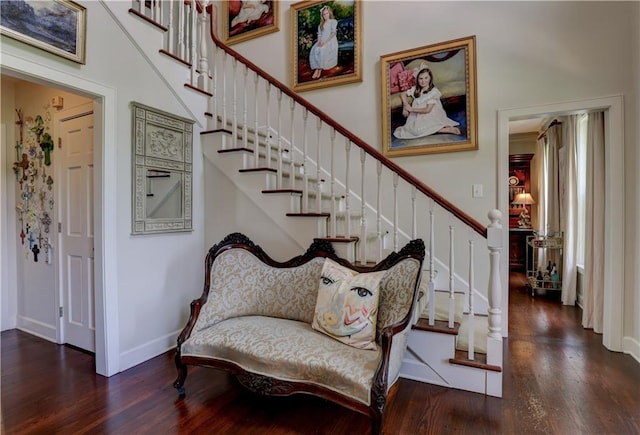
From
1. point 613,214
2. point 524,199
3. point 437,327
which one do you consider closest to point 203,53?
point 437,327

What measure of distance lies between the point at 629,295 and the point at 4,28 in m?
4.70

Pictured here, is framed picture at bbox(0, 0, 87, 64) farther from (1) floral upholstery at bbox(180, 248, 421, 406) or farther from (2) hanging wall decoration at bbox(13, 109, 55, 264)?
(1) floral upholstery at bbox(180, 248, 421, 406)

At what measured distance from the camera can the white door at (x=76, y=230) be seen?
2678mm

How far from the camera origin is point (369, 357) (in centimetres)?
174

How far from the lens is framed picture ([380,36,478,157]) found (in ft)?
9.93

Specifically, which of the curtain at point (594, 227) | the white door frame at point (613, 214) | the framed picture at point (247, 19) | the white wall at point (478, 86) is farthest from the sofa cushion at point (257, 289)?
the framed picture at point (247, 19)

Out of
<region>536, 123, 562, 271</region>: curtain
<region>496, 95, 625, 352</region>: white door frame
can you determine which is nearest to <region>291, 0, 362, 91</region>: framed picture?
<region>496, 95, 625, 352</region>: white door frame

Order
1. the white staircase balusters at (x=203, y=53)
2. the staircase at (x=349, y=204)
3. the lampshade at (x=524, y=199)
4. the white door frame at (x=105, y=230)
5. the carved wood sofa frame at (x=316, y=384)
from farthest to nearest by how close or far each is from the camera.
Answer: the lampshade at (x=524, y=199)
the white staircase balusters at (x=203, y=53)
the white door frame at (x=105, y=230)
the staircase at (x=349, y=204)
the carved wood sofa frame at (x=316, y=384)

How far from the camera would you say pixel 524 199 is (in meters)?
5.98

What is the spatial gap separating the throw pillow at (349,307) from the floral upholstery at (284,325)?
56mm

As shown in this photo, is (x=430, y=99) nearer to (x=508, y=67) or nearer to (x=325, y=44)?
(x=508, y=67)

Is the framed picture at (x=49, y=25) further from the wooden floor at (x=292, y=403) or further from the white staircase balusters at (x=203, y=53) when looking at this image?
the wooden floor at (x=292, y=403)

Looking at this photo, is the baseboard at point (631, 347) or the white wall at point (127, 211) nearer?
the white wall at point (127, 211)

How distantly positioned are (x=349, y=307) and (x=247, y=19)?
155 inches
